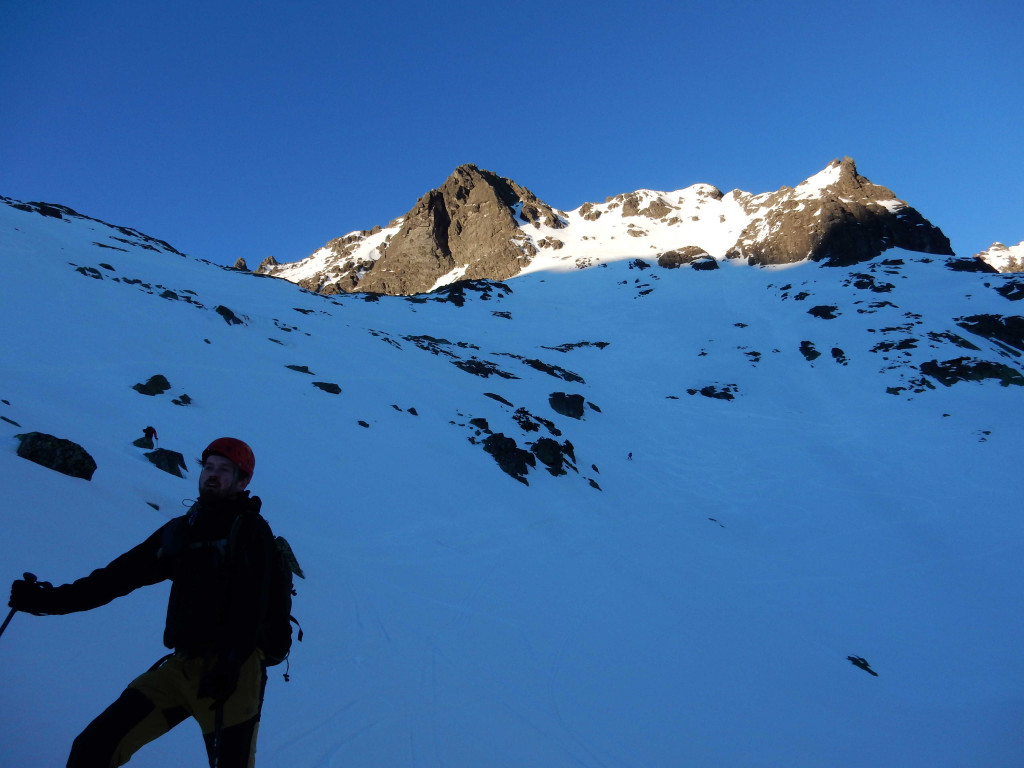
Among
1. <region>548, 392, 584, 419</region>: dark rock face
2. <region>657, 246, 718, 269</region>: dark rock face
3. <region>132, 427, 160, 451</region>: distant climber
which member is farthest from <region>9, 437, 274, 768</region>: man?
<region>657, 246, 718, 269</region>: dark rock face

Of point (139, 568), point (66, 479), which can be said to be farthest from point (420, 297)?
point (139, 568)

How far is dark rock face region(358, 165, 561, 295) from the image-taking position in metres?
113

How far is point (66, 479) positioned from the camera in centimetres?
704

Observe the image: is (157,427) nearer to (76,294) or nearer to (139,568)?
(139,568)

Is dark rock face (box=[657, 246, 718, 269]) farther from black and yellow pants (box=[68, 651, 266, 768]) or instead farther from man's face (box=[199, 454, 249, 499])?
black and yellow pants (box=[68, 651, 266, 768])

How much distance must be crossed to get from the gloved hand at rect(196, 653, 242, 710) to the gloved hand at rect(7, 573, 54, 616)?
0.96 meters

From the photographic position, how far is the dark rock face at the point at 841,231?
78.8 metres

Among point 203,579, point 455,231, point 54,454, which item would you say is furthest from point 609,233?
point 203,579

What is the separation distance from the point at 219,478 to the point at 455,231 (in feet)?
407

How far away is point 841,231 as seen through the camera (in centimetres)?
8006

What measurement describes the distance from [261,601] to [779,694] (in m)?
11.3

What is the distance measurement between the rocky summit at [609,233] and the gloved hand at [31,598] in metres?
90.4

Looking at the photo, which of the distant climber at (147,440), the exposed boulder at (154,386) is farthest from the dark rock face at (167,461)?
the exposed boulder at (154,386)

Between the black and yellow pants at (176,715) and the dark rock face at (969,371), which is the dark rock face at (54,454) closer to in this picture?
the black and yellow pants at (176,715)
